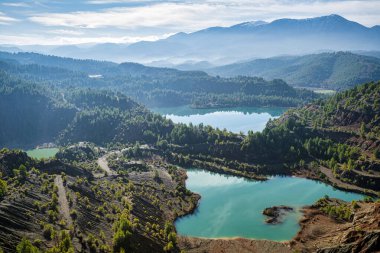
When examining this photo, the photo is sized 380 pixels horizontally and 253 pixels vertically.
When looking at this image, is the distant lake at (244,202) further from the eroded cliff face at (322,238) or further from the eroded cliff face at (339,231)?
the eroded cliff face at (339,231)

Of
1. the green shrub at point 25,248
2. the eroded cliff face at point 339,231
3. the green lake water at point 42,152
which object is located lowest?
the green lake water at point 42,152

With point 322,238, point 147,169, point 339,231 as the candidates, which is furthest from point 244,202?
point 147,169

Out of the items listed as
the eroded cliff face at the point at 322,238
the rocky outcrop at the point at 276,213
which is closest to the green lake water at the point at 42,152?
the rocky outcrop at the point at 276,213

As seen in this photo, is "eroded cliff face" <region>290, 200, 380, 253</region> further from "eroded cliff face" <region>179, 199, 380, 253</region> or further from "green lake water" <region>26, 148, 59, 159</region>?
"green lake water" <region>26, 148, 59, 159</region>

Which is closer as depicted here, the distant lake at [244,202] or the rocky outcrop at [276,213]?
the distant lake at [244,202]

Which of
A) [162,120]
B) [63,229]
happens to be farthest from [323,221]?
[162,120]

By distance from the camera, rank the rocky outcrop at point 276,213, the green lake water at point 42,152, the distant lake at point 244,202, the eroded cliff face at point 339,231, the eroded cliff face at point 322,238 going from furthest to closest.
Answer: the green lake water at point 42,152 < the rocky outcrop at point 276,213 < the distant lake at point 244,202 < the eroded cliff face at point 322,238 < the eroded cliff face at point 339,231

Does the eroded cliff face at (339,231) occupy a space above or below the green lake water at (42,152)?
above

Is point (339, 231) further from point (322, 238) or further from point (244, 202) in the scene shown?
point (244, 202)
